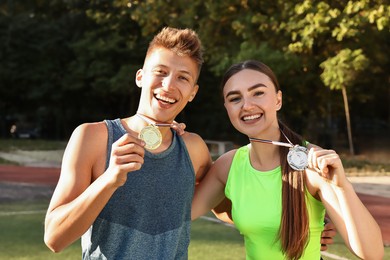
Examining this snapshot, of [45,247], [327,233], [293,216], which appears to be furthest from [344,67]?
[293,216]

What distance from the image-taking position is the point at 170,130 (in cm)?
274

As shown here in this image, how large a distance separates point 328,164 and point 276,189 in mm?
450

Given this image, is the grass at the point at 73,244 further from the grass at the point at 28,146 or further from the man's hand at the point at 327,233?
the grass at the point at 28,146

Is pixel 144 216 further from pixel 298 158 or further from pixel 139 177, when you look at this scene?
pixel 298 158

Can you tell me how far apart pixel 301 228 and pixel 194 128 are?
89.7 feet

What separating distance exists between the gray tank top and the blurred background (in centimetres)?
1294

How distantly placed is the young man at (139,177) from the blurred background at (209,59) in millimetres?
12740

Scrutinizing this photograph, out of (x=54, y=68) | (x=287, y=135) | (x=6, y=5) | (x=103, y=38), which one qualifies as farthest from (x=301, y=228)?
(x=6, y=5)

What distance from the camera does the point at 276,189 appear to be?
9.44 feet

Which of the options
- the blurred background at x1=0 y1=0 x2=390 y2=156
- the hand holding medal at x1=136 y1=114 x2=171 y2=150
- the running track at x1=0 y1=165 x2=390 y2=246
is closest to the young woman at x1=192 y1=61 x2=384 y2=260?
the hand holding medal at x1=136 y1=114 x2=171 y2=150

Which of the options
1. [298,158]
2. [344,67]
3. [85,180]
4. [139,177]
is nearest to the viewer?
[85,180]

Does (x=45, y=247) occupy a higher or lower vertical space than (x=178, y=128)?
lower

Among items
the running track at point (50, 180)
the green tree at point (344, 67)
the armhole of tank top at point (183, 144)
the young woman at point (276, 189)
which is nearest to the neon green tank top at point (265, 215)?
the young woman at point (276, 189)

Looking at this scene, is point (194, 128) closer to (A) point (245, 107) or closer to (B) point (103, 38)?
(B) point (103, 38)
